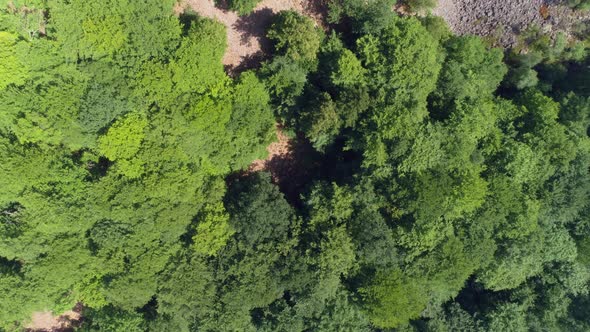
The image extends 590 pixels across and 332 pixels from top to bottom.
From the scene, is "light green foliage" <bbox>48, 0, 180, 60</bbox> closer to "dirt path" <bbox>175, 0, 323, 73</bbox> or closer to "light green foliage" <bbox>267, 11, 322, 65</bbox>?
"dirt path" <bbox>175, 0, 323, 73</bbox>

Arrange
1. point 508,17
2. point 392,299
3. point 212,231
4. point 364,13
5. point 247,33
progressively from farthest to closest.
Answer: point 508,17 → point 247,33 → point 364,13 → point 392,299 → point 212,231

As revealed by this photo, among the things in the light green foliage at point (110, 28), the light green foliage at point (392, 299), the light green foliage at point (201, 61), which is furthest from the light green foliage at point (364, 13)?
the light green foliage at point (392, 299)

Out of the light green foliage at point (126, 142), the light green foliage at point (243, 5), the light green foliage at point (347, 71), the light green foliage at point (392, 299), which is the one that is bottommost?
Result: the light green foliage at point (392, 299)

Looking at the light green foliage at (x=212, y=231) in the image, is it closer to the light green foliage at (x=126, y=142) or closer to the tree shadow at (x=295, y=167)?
the light green foliage at (x=126, y=142)

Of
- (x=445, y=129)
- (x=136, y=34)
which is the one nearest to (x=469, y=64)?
(x=445, y=129)

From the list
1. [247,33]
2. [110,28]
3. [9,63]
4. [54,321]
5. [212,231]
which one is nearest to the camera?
[9,63]

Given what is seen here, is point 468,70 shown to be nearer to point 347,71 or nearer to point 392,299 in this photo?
point 347,71

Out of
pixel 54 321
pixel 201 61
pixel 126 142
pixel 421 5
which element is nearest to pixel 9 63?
pixel 126 142
